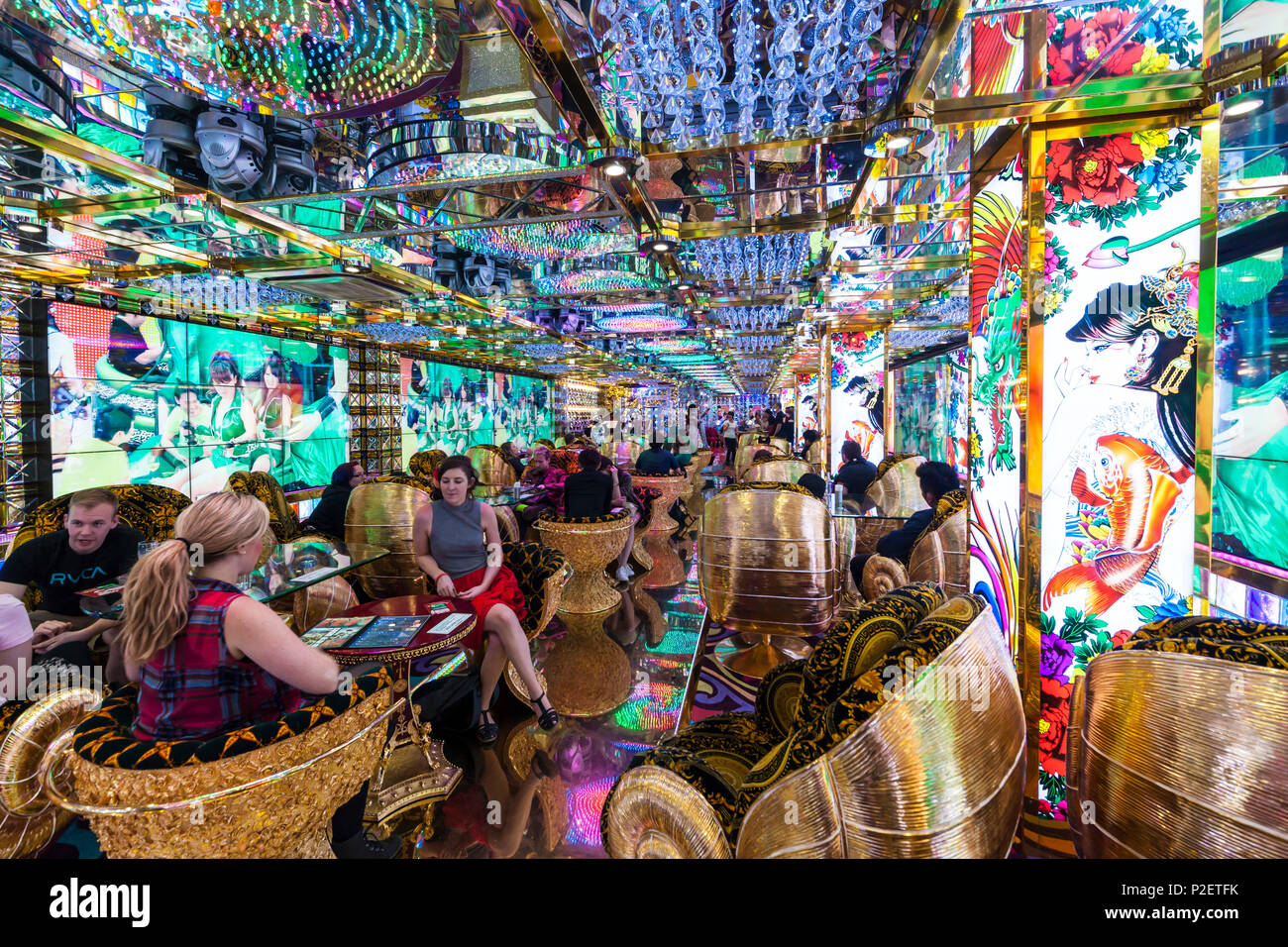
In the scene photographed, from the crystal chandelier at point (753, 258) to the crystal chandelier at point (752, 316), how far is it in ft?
3.48

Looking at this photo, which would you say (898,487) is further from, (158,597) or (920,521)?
(158,597)

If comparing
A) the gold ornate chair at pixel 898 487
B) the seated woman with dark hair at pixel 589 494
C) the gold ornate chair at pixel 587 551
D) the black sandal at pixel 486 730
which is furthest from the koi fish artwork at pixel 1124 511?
the gold ornate chair at pixel 898 487

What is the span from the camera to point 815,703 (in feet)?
4.59

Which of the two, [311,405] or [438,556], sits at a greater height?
[311,405]

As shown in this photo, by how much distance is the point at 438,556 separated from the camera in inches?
125

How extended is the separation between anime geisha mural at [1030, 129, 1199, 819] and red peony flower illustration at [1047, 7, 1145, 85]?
196mm

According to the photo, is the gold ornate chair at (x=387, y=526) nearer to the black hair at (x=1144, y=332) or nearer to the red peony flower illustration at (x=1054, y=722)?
the red peony flower illustration at (x=1054, y=722)

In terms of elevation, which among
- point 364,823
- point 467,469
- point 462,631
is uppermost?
point 467,469

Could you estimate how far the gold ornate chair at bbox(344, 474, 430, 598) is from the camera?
4258mm

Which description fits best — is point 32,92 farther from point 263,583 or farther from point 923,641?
point 923,641

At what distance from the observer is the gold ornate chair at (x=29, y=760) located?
72.7 inches

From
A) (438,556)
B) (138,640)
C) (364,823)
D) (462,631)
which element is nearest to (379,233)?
(438,556)

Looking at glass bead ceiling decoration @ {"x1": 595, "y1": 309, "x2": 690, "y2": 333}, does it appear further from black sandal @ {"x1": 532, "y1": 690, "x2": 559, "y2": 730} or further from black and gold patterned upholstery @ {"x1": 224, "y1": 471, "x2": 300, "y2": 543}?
black sandal @ {"x1": 532, "y1": 690, "x2": 559, "y2": 730}

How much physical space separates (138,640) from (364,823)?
1.26 meters
